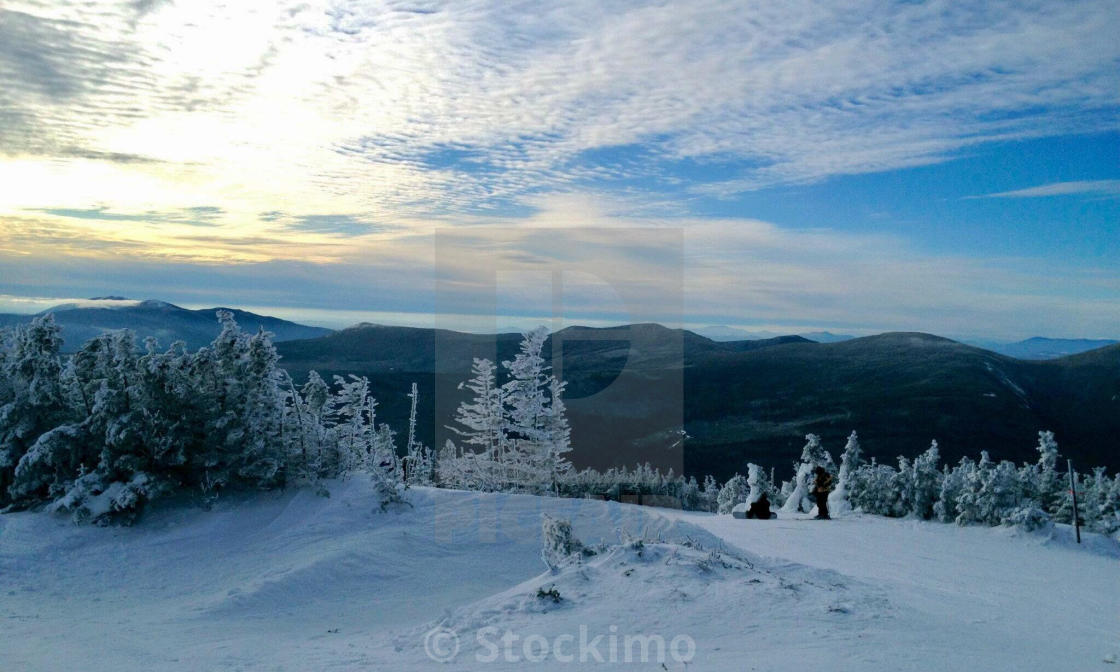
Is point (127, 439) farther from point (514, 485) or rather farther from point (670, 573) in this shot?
point (514, 485)

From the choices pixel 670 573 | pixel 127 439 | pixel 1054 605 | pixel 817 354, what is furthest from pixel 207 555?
pixel 817 354

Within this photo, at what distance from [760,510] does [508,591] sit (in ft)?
43.3

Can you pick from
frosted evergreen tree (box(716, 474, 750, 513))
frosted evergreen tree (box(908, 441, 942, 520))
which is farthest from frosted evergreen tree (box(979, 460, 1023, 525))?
frosted evergreen tree (box(716, 474, 750, 513))

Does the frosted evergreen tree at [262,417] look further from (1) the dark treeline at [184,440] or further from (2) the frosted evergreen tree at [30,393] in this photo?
(2) the frosted evergreen tree at [30,393]

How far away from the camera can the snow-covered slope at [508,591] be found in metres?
7.66

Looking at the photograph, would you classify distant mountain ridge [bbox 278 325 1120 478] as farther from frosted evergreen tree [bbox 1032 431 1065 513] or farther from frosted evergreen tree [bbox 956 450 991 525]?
frosted evergreen tree [bbox 956 450 991 525]

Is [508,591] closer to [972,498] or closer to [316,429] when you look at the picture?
[316,429]

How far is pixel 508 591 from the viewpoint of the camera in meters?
9.81

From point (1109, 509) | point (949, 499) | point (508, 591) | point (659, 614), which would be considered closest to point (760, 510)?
point (949, 499)

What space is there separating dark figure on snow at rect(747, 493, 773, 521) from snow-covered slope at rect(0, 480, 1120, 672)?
119 inches

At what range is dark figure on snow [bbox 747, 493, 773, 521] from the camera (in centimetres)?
2125

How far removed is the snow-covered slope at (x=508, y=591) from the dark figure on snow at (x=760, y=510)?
3035 millimetres

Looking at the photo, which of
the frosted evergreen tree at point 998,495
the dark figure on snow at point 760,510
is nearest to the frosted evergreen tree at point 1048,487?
the frosted evergreen tree at point 998,495

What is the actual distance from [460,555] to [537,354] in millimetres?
12477
